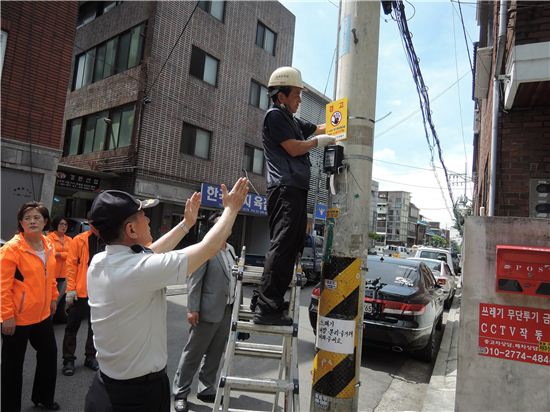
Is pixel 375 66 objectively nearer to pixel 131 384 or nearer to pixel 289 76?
pixel 289 76

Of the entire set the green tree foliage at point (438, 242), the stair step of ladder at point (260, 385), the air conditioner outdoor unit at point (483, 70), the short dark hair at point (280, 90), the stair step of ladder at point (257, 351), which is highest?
the air conditioner outdoor unit at point (483, 70)

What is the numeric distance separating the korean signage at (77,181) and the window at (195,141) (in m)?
3.58

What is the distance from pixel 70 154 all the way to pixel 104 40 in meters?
5.48

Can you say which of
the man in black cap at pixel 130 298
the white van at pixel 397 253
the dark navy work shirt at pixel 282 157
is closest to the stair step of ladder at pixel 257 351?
the man in black cap at pixel 130 298

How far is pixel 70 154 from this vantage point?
18938mm

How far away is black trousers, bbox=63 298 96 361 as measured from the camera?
16.4 ft

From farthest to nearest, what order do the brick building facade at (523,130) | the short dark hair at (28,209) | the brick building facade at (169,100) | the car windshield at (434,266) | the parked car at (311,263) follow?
the brick building facade at (169,100)
the parked car at (311,263)
the car windshield at (434,266)
the brick building facade at (523,130)
the short dark hair at (28,209)

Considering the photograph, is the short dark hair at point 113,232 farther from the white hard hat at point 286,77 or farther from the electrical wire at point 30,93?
the electrical wire at point 30,93

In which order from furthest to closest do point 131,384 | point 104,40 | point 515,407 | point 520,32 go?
point 104,40 → point 520,32 → point 515,407 → point 131,384

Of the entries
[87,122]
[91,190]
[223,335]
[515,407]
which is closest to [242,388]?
[223,335]

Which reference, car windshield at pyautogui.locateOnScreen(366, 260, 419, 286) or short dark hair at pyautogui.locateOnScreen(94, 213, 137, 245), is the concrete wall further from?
car windshield at pyautogui.locateOnScreen(366, 260, 419, 286)

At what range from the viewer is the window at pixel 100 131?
1584cm

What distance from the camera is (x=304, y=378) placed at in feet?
17.5

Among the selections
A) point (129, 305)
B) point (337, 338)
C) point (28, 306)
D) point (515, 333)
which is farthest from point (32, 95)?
point (515, 333)
